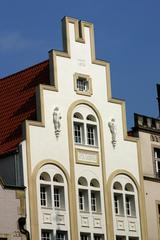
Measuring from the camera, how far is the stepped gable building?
190 ft

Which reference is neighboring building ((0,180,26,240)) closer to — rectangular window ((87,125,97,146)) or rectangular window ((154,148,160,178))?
rectangular window ((87,125,97,146))

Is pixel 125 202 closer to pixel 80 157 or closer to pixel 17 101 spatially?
pixel 80 157

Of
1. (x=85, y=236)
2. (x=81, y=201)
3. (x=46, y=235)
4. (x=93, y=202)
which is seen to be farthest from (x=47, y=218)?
(x=93, y=202)

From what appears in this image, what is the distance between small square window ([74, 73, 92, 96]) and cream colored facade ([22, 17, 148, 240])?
6 cm

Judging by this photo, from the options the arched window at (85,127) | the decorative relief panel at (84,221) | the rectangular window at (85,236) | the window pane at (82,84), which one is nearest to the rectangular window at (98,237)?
the rectangular window at (85,236)

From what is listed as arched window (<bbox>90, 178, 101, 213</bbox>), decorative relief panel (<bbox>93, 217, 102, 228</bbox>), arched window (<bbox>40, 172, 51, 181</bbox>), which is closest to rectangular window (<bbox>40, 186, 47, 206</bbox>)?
arched window (<bbox>40, 172, 51, 181</bbox>)

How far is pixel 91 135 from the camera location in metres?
62.4

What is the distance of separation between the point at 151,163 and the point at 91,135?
5.49m

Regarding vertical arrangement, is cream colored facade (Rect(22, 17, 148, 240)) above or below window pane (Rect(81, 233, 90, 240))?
above

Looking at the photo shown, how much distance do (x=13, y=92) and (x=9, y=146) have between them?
6.71 m

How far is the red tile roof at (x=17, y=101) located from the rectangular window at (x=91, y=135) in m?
3.99

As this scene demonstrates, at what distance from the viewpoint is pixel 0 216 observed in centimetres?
5531

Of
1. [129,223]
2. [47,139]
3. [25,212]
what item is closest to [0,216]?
[25,212]

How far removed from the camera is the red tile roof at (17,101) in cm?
5981
